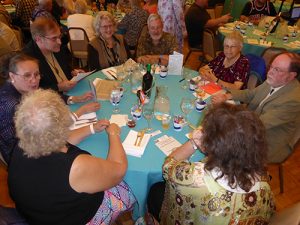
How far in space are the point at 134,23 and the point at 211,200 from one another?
407 centimetres

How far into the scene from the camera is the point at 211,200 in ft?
4.65

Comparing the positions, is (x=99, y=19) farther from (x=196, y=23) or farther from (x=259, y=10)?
(x=259, y=10)

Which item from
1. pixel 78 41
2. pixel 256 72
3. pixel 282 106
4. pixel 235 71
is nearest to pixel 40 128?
pixel 282 106

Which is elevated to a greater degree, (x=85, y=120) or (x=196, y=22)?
(x=196, y=22)

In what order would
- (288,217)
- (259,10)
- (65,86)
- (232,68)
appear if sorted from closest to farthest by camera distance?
1. (288,217)
2. (65,86)
3. (232,68)
4. (259,10)

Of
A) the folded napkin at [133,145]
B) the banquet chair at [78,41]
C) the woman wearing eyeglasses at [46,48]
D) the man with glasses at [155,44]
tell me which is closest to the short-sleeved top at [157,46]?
the man with glasses at [155,44]

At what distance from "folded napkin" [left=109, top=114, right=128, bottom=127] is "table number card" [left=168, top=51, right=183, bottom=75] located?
3.47 feet

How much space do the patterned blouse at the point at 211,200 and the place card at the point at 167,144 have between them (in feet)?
1.42

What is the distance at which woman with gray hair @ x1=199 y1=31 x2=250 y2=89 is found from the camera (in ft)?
10.3

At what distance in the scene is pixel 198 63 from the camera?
5.97 metres

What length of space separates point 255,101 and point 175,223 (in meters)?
1.67

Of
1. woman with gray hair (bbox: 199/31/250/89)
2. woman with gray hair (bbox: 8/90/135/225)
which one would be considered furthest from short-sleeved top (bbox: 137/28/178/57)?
woman with gray hair (bbox: 8/90/135/225)

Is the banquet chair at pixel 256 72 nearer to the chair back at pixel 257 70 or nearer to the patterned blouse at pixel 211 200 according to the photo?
the chair back at pixel 257 70

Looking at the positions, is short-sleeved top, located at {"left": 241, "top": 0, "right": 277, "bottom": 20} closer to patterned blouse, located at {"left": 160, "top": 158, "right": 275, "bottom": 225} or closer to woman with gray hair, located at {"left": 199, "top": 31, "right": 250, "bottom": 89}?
woman with gray hair, located at {"left": 199, "top": 31, "right": 250, "bottom": 89}
